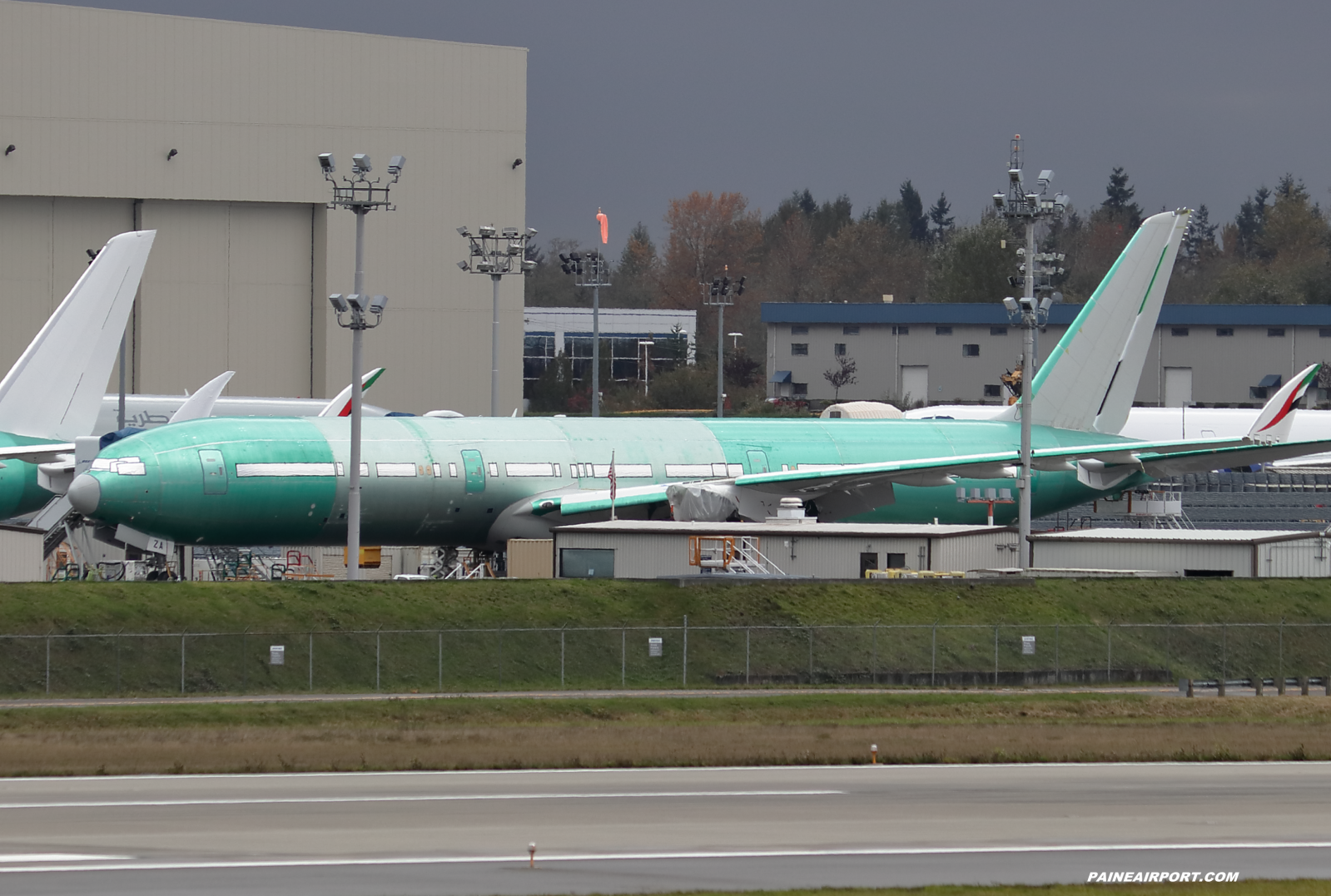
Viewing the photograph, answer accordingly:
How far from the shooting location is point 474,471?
47.0 meters

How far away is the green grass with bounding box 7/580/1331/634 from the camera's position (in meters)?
40.0

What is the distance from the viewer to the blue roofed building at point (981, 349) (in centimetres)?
13550

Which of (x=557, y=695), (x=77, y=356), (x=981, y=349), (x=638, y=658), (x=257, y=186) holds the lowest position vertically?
(x=557, y=695)

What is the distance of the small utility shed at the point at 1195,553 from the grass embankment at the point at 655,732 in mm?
11711

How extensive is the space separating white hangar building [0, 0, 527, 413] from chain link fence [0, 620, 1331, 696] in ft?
181

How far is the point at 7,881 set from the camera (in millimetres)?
18188

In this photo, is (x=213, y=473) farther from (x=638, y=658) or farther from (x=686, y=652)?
(x=686, y=652)

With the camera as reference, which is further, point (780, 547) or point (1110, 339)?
point (1110, 339)

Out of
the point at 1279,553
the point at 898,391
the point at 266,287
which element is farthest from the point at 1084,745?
the point at 898,391

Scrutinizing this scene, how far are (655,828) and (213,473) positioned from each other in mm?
24572

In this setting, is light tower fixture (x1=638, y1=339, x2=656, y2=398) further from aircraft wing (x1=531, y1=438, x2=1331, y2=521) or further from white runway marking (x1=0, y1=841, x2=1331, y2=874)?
white runway marking (x1=0, y1=841, x2=1331, y2=874)

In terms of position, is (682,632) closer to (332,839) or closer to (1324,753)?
(1324,753)

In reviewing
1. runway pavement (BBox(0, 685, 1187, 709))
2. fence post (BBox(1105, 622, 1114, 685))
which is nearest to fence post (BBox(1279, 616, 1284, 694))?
runway pavement (BBox(0, 685, 1187, 709))

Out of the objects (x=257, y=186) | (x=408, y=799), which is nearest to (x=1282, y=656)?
(x=408, y=799)
